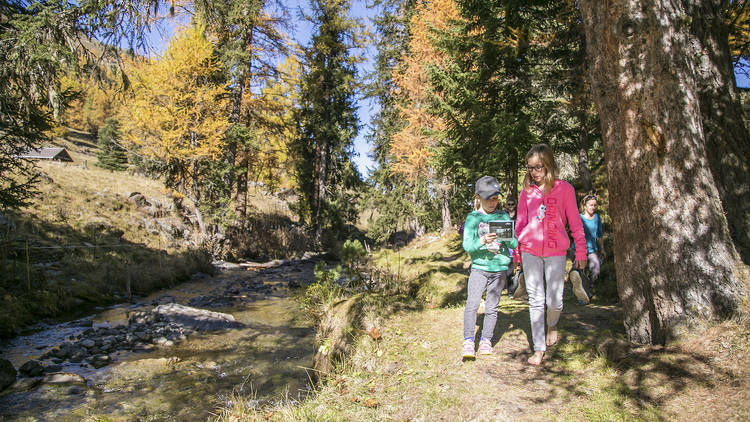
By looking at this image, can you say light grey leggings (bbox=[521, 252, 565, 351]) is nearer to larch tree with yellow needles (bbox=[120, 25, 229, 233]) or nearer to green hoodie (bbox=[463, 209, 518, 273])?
green hoodie (bbox=[463, 209, 518, 273])

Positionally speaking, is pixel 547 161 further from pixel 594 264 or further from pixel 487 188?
pixel 594 264

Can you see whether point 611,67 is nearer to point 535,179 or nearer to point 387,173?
point 535,179

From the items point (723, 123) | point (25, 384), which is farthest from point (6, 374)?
point (723, 123)

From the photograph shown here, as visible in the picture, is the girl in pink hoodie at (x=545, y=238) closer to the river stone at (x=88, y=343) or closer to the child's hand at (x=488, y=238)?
the child's hand at (x=488, y=238)

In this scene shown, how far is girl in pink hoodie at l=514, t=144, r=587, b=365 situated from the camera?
353cm

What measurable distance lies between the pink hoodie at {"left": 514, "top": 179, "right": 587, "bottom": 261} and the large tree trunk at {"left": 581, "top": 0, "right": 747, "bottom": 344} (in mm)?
420

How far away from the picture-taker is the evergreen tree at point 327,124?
2175 centimetres

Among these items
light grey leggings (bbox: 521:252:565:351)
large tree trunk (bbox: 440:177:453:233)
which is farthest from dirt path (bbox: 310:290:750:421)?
large tree trunk (bbox: 440:177:453:233)

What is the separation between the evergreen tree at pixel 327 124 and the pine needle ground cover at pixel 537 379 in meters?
17.8

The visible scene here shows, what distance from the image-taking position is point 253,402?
4.44 meters

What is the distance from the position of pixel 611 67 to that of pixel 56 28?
6835mm

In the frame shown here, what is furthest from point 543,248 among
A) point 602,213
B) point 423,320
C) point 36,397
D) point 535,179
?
point 602,213

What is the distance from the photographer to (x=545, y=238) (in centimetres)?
354

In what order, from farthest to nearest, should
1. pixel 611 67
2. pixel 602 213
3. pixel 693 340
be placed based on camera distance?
1. pixel 602 213
2. pixel 611 67
3. pixel 693 340
